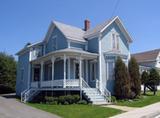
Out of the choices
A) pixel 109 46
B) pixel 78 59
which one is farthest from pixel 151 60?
pixel 78 59

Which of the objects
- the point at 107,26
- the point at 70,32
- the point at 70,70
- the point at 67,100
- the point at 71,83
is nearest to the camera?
the point at 67,100

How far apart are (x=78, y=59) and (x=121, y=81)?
4.74 m

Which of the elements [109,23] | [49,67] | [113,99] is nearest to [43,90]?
[49,67]

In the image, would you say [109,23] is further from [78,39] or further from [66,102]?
[66,102]

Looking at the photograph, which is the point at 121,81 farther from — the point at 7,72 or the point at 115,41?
the point at 7,72

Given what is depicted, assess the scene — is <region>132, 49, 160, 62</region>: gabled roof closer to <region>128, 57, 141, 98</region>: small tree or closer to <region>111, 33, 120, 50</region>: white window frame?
<region>111, 33, 120, 50</region>: white window frame

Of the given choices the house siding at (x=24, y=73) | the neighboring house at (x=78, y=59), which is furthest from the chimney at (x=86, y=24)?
the house siding at (x=24, y=73)

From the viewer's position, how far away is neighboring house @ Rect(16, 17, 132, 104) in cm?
2281

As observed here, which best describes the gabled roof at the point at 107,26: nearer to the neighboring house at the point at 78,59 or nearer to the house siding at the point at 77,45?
the neighboring house at the point at 78,59

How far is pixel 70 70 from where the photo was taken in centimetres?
2505

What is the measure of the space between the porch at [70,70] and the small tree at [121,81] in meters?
2.03

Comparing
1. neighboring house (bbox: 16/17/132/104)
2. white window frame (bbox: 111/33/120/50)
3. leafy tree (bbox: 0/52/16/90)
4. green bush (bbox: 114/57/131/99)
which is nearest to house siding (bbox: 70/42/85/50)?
neighboring house (bbox: 16/17/132/104)

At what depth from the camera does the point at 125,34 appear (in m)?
28.0

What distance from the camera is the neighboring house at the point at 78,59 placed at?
2281 centimetres
